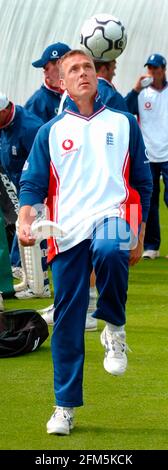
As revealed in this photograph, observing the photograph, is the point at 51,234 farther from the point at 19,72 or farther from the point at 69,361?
the point at 19,72

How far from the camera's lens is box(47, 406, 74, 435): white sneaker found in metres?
6.57

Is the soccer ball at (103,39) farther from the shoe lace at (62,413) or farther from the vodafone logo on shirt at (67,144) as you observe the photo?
the shoe lace at (62,413)

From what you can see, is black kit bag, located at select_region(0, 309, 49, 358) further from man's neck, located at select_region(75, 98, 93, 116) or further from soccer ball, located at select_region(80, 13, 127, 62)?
man's neck, located at select_region(75, 98, 93, 116)

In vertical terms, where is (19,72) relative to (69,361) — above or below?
above

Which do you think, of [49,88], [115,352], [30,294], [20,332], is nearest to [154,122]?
[49,88]

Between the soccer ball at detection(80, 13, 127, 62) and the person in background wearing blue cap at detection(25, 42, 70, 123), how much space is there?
82 cm

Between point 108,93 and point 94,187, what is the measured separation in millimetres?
3326

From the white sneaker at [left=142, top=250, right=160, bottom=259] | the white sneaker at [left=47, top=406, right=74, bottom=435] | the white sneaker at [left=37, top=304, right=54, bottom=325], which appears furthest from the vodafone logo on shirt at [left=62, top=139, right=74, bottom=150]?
the white sneaker at [left=142, top=250, right=160, bottom=259]

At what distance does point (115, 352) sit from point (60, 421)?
447 mm

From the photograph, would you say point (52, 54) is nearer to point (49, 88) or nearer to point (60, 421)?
point (49, 88)

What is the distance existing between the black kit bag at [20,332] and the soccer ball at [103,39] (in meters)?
2.11

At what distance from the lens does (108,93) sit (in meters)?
9.54
